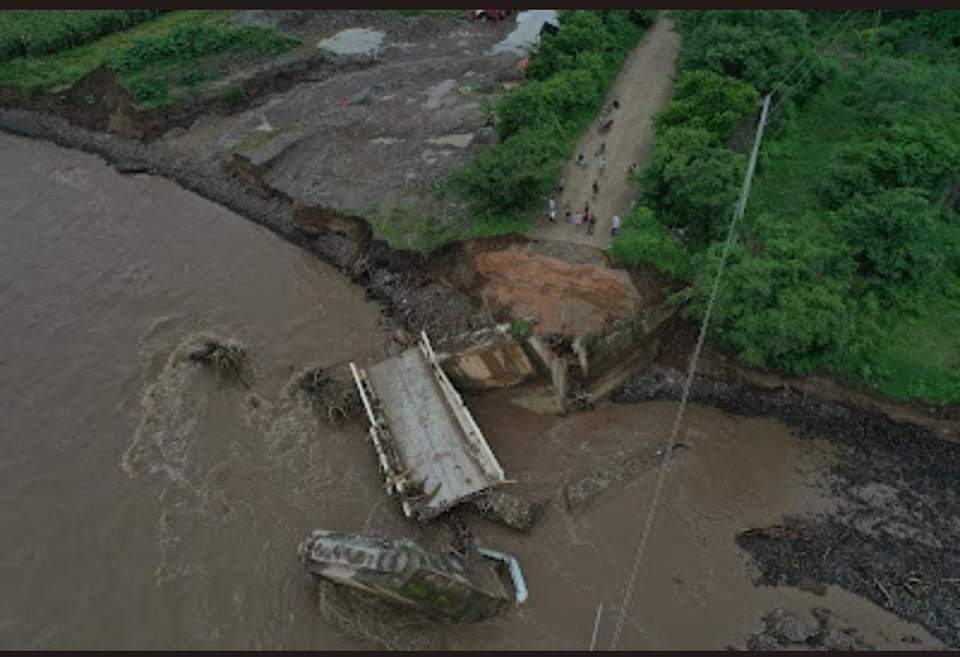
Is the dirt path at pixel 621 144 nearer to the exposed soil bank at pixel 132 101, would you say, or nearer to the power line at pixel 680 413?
the power line at pixel 680 413

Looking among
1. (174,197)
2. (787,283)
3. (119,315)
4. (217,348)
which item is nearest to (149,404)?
(217,348)

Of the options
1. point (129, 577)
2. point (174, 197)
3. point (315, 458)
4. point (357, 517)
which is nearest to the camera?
point (129, 577)

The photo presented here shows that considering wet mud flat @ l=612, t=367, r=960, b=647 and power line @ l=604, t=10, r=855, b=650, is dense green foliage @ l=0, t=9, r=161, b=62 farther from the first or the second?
wet mud flat @ l=612, t=367, r=960, b=647

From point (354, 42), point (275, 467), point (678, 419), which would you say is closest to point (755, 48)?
point (678, 419)

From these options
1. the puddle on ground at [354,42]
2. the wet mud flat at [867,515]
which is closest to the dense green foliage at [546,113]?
the wet mud flat at [867,515]

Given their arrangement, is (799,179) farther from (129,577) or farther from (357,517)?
(129,577)
